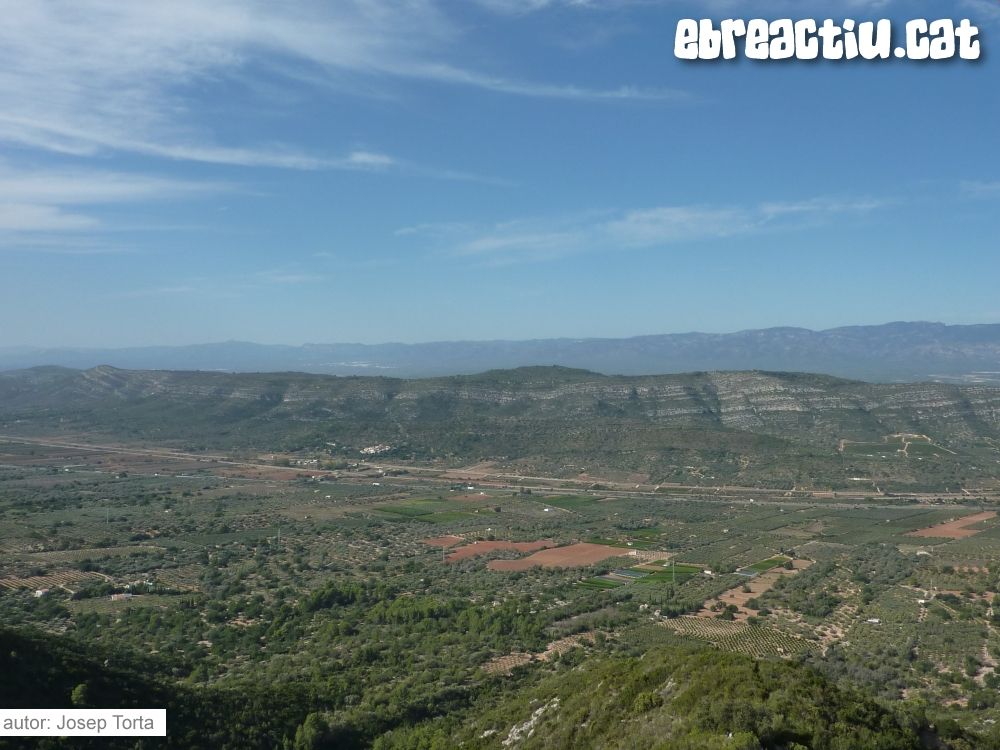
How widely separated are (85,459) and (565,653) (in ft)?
375

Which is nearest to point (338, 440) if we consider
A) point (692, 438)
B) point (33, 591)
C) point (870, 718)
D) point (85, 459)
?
point (85, 459)

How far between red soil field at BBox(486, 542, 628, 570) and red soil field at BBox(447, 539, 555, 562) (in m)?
1.97

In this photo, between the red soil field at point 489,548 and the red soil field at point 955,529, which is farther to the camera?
the red soil field at point 955,529

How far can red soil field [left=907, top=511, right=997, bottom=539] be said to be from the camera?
6975cm

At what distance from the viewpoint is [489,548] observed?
68.7 m

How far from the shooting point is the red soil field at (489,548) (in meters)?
65.7

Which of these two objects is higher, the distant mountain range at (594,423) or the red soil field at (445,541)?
the distant mountain range at (594,423)
